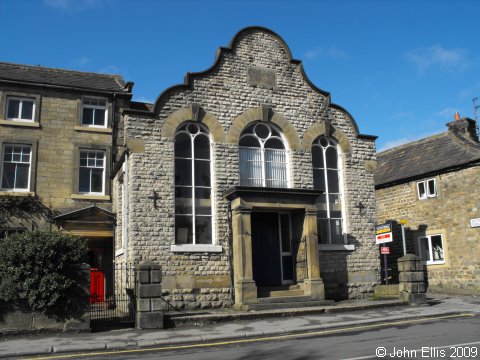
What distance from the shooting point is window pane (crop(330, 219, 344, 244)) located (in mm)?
17641

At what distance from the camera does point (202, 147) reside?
16.5 meters

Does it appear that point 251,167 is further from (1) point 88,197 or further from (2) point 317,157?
(1) point 88,197

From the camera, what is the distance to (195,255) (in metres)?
15.3

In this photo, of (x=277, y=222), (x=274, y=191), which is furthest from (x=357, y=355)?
(x=277, y=222)

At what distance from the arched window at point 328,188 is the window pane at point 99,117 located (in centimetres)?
894

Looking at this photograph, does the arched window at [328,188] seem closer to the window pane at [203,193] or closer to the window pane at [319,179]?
the window pane at [319,179]

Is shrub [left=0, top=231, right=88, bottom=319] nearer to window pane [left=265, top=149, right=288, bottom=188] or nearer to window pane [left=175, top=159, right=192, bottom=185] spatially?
window pane [left=175, top=159, right=192, bottom=185]

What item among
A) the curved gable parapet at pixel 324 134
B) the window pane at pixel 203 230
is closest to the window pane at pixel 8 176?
the window pane at pixel 203 230

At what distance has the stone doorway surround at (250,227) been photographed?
14.8 meters

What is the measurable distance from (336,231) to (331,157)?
2820 millimetres

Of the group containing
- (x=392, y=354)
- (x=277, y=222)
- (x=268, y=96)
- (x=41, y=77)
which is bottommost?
(x=392, y=354)

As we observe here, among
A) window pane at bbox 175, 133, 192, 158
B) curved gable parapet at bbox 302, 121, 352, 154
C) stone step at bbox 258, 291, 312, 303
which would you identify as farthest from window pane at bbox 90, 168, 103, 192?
stone step at bbox 258, 291, 312, 303

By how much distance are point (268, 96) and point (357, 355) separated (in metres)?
11.4

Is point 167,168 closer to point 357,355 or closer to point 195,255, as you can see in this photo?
point 195,255
